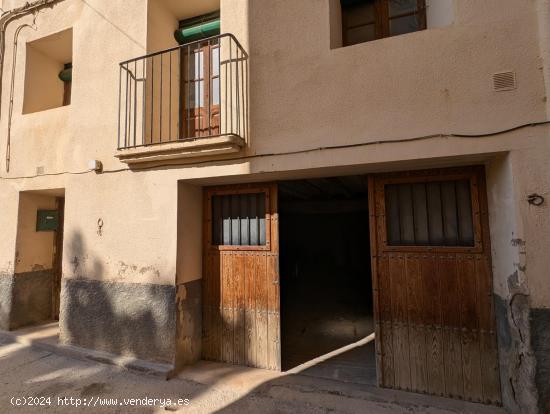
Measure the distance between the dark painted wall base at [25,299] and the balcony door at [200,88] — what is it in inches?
159

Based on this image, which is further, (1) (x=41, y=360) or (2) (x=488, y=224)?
(1) (x=41, y=360)

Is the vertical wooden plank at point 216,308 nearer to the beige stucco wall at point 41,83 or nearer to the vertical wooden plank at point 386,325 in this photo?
the vertical wooden plank at point 386,325

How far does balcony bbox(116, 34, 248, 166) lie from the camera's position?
150 inches

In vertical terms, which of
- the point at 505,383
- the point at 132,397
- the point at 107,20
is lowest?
the point at 132,397

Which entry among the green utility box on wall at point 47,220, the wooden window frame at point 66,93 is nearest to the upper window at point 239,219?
the green utility box on wall at point 47,220

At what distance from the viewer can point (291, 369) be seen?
4.05m

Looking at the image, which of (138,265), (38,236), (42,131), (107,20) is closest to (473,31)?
(138,265)

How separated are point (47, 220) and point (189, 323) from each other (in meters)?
3.88

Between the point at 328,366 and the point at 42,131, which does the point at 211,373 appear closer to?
the point at 328,366

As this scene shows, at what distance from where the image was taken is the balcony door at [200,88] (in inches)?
181

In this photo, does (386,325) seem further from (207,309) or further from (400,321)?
(207,309)

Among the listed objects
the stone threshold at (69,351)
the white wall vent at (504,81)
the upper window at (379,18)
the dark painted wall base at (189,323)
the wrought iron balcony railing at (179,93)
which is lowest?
the stone threshold at (69,351)

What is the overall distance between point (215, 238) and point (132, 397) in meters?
2.15

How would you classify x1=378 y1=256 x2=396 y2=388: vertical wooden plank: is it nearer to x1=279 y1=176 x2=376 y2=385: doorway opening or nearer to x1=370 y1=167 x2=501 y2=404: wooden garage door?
x1=370 y1=167 x2=501 y2=404: wooden garage door
